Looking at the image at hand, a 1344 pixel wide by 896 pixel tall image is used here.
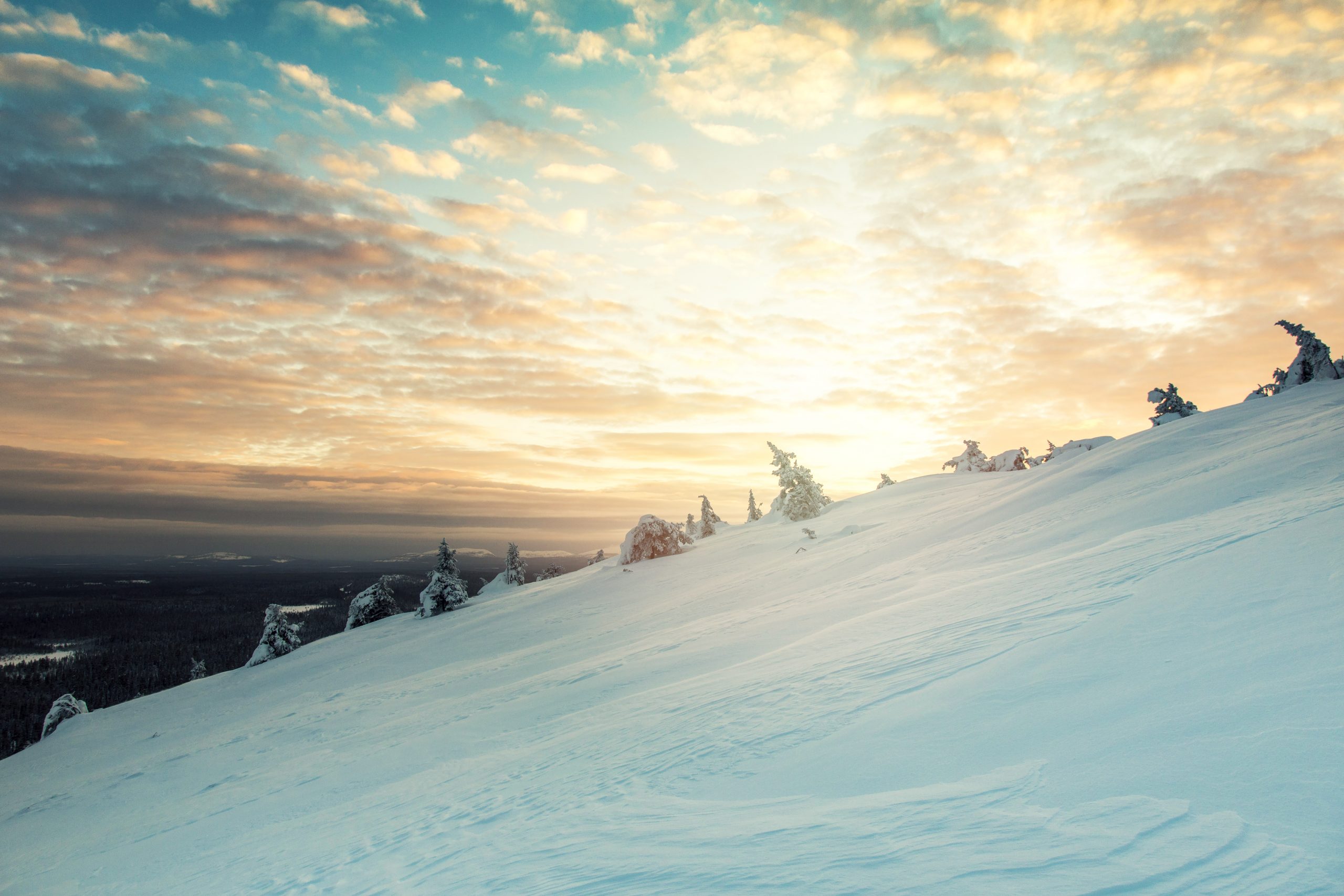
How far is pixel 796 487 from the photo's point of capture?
32.7 meters

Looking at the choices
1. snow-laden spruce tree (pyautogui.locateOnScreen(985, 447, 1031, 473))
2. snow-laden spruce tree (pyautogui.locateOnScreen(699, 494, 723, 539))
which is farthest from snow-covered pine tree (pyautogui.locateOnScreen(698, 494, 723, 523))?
snow-laden spruce tree (pyautogui.locateOnScreen(985, 447, 1031, 473))

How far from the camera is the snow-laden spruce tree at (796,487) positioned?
3256 centimetres

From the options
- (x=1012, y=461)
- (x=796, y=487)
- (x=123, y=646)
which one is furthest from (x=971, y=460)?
(x=123, y=646)

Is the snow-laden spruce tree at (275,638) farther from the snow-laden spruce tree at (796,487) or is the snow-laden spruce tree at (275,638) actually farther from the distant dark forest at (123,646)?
the snow-laden spruce tree at (796,487)

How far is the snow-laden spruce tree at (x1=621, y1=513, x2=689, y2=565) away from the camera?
30.7m

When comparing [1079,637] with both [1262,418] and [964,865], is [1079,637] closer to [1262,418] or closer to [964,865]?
[964,865]

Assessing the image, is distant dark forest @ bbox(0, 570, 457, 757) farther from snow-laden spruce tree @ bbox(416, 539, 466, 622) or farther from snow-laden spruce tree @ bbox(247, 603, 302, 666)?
snow-laden spruce tree @ bbox(416, 539, 466, 622)

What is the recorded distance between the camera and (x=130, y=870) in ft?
27.1

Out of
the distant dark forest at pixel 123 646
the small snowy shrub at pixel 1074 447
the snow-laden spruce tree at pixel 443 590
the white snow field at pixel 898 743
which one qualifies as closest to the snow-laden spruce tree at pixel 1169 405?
the small snowy shrub at pixel 1074 447

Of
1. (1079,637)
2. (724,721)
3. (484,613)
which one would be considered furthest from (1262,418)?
(484,613)

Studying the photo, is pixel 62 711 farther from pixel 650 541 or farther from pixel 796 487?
pixel 796 487

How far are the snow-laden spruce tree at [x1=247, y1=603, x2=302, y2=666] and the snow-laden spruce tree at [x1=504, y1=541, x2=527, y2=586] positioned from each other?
19727mm

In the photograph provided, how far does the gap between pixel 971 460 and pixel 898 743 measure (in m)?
34.0

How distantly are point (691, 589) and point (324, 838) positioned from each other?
14101 mm
